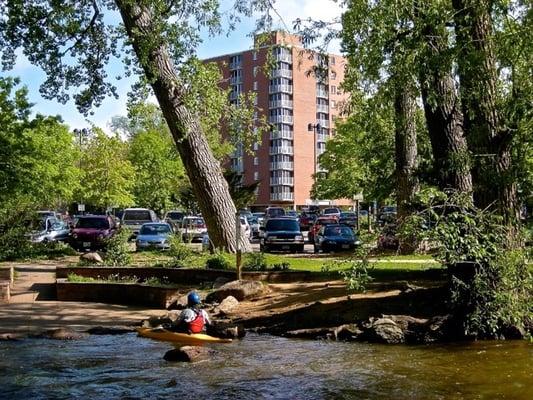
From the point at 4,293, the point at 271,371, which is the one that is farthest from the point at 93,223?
the point at 271,371

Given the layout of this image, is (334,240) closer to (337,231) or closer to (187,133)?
(337,231)

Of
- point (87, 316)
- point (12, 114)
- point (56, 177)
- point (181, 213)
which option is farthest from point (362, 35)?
point (181, 213)

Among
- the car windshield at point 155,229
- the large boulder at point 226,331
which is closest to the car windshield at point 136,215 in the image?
the car windshield at point 155,229

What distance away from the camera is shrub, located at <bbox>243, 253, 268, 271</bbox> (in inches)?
771

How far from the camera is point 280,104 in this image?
4119 inches

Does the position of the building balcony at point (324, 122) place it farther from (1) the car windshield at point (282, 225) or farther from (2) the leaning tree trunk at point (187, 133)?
(2) the leaning tree trunk at point (187, 133)

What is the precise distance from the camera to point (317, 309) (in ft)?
49.2

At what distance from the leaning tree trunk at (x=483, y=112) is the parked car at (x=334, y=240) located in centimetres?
1986

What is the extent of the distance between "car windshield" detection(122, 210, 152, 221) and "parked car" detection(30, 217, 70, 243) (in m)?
3.27

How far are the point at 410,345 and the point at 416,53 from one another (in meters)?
5.18

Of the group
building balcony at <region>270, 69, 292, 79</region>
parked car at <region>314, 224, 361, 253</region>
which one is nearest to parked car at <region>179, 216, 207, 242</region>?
parked car at <region>314, 224, 361, 253</region>

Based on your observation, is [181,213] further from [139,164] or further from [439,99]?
[439,99]

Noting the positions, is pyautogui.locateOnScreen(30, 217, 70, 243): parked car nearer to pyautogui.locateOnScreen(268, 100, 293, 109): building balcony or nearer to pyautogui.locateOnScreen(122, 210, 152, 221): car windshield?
pyautogui.locateOnScreen(122, 210, 152, 221): car windshield

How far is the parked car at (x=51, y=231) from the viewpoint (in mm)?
34141
